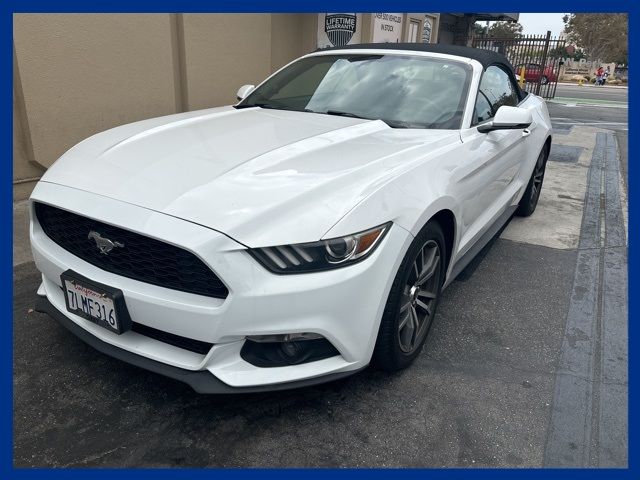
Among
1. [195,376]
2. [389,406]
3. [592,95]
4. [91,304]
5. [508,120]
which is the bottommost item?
[592,95]

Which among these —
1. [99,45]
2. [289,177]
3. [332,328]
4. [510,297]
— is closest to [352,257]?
[332,328]

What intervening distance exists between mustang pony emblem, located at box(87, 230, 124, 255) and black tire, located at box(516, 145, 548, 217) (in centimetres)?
397

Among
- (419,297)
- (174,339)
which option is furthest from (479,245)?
(174,339)

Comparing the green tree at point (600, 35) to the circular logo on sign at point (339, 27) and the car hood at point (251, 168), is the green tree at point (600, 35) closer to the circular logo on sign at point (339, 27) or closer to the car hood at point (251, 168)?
the circular logo on sign at point (339, 27)

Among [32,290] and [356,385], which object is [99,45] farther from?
[356,385]

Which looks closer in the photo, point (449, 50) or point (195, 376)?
point (195, 376)

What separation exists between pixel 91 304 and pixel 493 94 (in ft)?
10.4

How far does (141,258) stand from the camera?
2088mm

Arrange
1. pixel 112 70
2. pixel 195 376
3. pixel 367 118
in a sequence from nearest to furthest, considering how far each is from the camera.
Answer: pixel 195 376, pixel 367 118, pixel 112 70

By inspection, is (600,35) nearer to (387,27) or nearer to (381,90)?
(387,27)

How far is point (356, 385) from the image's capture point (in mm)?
2553

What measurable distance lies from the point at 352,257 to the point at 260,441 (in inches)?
34.4

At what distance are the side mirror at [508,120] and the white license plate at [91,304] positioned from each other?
92.7 inches

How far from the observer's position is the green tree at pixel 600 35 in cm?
5450
